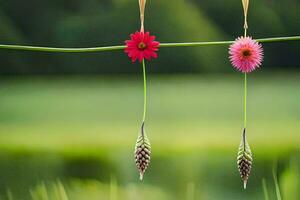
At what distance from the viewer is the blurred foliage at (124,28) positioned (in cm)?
242

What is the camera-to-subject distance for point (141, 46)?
238 cm

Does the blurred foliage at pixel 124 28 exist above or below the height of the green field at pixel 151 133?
above

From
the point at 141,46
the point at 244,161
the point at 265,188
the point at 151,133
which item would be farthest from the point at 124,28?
the point at 265,188

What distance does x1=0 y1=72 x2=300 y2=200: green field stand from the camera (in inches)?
95.3

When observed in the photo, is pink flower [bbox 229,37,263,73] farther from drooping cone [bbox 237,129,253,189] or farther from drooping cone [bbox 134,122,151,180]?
drooping cone [bbox 134,122,151,180]

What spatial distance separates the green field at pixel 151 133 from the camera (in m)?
2.42

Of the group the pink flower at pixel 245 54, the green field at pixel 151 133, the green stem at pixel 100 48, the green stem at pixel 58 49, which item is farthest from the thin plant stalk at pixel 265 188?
the green stem at pixel 58 49

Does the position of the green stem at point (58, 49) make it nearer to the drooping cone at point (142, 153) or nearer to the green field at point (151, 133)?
the green field at point (151, 133)

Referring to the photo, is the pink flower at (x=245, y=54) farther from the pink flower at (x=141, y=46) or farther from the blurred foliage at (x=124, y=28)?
the pink flower at (x=141, y=46)

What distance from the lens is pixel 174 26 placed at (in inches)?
95.5

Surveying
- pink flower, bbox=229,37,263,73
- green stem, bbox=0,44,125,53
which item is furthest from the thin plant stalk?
green stem, bbox=0,44,125,53

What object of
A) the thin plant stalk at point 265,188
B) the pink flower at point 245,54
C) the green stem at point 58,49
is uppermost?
the green stem at point 58,49

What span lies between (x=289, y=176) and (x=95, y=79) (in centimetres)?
77

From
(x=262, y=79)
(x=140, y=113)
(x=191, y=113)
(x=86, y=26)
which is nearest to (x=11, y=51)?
(x=86, y=26)
